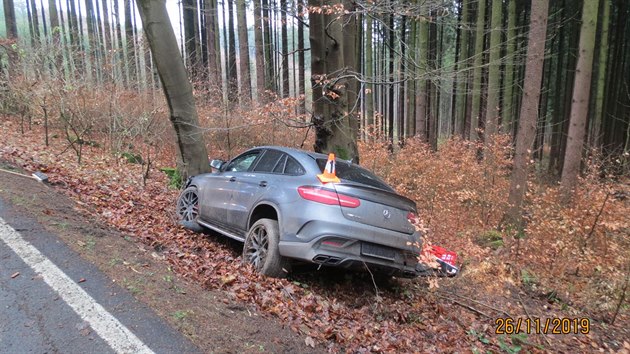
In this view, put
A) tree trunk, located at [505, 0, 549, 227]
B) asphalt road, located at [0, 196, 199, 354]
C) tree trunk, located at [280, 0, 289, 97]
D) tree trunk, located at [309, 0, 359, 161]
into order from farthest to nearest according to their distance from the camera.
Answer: tree trunk, located at [280, 0, 289, 97], tree trunk, located at [505, 0, 549, 227], tree trunk, located at [309, 0, 359, 161], asphalt road, located at [0, 196, 199, 354]

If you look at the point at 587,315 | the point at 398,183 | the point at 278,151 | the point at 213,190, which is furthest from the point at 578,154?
the point at 213,190

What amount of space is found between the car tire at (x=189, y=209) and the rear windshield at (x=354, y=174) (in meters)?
2.80

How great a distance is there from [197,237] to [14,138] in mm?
7258

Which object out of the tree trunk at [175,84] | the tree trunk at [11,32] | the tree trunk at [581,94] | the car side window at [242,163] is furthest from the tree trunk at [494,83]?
the tree trunk at [11,32]

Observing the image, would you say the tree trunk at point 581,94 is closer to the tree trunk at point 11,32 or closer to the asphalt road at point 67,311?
the asphalt road at point 67,311

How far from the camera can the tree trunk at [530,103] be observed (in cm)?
847

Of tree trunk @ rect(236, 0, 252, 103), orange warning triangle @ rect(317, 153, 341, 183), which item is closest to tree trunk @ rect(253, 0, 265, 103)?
tree trunk @ rect(236, 0, 252, 103)

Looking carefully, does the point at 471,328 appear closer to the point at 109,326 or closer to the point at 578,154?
the point at 109,326

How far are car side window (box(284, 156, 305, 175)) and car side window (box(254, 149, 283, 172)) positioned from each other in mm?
309

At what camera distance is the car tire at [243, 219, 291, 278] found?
459 cm

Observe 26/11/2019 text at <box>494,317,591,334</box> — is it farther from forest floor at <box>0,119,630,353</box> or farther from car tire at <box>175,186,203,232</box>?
car tire at <box>175,186,203,232</box>

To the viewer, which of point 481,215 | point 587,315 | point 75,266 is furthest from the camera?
point 481,215

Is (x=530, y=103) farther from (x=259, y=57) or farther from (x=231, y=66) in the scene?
(x=231, y=66)

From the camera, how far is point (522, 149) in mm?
8758
